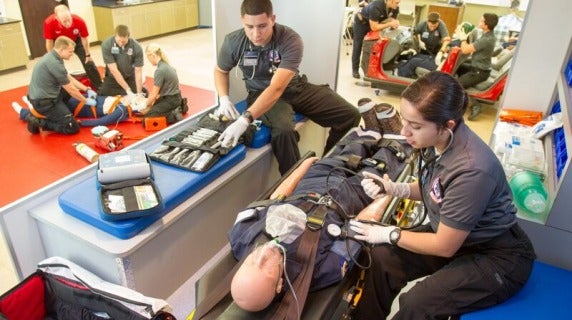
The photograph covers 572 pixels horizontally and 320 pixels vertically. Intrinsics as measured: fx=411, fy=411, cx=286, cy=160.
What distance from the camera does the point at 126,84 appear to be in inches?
173

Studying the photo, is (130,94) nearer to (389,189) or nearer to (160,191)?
(160,191)

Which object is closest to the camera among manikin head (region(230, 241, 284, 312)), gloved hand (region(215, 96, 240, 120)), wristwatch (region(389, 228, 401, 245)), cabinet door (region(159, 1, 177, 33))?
manikin head (region(230, 241, 284, 312))

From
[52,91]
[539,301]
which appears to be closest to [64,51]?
[52,91]

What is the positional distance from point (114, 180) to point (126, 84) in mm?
2784

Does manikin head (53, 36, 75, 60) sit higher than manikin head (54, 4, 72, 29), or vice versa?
manikin head (54, 4, 72, 29)

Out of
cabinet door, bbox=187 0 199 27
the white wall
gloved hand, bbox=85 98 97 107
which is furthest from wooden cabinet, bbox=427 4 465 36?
gloved hand, bbox=85 98 97 107

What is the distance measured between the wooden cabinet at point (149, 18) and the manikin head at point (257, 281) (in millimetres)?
6795

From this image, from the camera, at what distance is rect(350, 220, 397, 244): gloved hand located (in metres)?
1.64

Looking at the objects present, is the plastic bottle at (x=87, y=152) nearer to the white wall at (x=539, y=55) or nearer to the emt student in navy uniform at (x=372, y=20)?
the white wall at (x=539, y=55)

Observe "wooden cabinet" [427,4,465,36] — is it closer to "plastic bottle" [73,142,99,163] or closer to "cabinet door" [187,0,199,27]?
"cabinet door" [187,0,199,27]

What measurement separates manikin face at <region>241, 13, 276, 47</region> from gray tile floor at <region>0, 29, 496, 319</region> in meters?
1.45

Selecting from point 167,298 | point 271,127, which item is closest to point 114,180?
point 167,298

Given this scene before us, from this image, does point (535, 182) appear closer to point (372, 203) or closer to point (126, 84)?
point (372, 203)

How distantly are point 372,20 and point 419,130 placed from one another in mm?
4313
